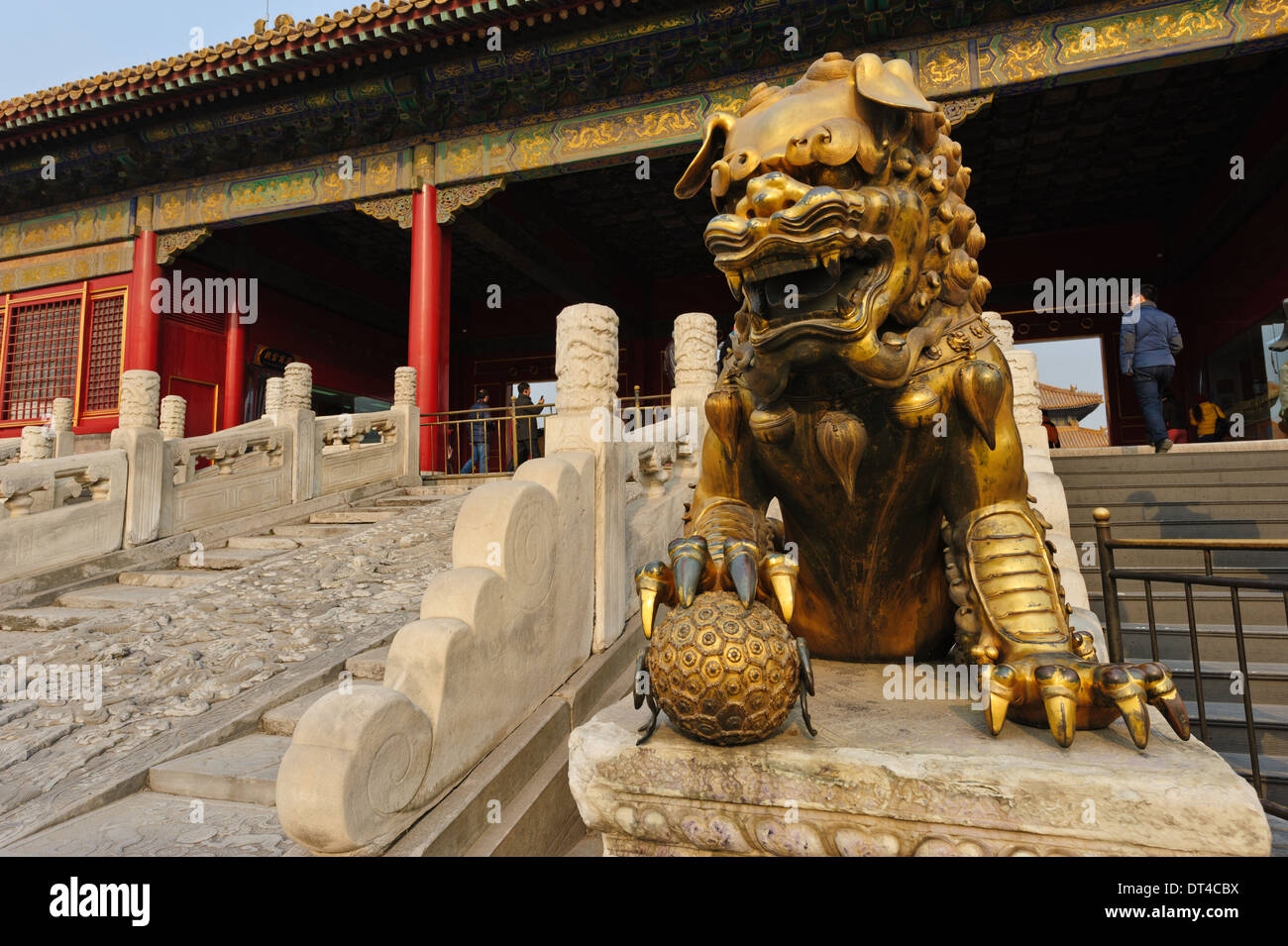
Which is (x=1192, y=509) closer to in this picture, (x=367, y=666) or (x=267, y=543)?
(x=367, y=666)

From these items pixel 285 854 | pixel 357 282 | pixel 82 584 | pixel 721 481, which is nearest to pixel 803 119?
pixel 721 481

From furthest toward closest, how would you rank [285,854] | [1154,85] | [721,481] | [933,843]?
[1154,85], [285,854], [721,481], [933,843]

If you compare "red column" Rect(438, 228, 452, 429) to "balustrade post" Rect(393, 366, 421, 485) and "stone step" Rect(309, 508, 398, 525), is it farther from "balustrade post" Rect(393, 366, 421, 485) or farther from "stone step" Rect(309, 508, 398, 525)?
"stone step" Rect(309, 508, 398, 525)

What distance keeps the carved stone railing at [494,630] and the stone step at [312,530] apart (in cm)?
335

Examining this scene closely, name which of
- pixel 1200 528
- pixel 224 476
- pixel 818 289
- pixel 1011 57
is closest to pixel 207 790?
pixel 818 289

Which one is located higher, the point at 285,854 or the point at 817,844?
the point at 817,844

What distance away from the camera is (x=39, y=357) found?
11.3 metres

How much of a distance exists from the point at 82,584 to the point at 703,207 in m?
9.43

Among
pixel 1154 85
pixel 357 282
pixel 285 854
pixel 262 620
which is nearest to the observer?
pixel 285 854

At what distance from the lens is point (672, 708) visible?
131 centimetres

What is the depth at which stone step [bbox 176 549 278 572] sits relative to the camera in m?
5.50

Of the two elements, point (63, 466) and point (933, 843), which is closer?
point (933, 843)

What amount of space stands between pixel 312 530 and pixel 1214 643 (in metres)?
6.45

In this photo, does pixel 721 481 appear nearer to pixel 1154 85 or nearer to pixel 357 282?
pixel 1154 85
